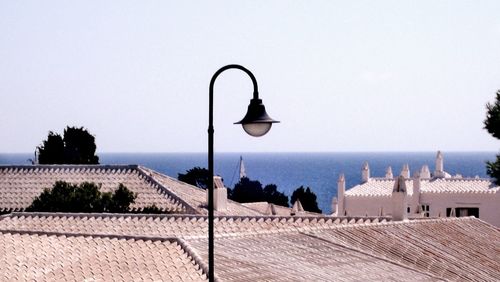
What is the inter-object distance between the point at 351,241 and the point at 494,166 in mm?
24164

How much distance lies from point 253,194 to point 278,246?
60.0 metres

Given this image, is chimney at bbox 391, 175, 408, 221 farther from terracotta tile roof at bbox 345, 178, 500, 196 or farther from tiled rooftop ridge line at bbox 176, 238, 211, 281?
terracotta tile roof at bbox 345, 178, 500, 196

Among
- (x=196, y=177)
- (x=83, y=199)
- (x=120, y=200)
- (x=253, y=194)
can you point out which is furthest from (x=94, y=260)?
(x=253, y=194)

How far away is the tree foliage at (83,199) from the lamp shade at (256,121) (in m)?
23.2

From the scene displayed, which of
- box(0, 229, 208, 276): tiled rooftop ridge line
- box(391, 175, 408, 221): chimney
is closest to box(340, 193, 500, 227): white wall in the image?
box(391, 175, 408, 221): chimney

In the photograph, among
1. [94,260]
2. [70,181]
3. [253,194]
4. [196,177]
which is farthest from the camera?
[253,194]

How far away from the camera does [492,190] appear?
5291 centimetres

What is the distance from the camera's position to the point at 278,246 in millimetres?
20234

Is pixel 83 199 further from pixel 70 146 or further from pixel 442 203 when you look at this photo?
pixel 442 203

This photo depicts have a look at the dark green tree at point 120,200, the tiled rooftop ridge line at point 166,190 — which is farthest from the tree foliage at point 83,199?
the tiled rooftop ridge line at point 166,190

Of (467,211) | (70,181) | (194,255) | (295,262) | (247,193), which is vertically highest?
(70,181)

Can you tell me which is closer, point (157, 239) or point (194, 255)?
point (194, 255)

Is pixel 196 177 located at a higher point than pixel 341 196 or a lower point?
higher

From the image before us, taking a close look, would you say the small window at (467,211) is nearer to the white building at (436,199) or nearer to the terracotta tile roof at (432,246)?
the white building at (436,199)
